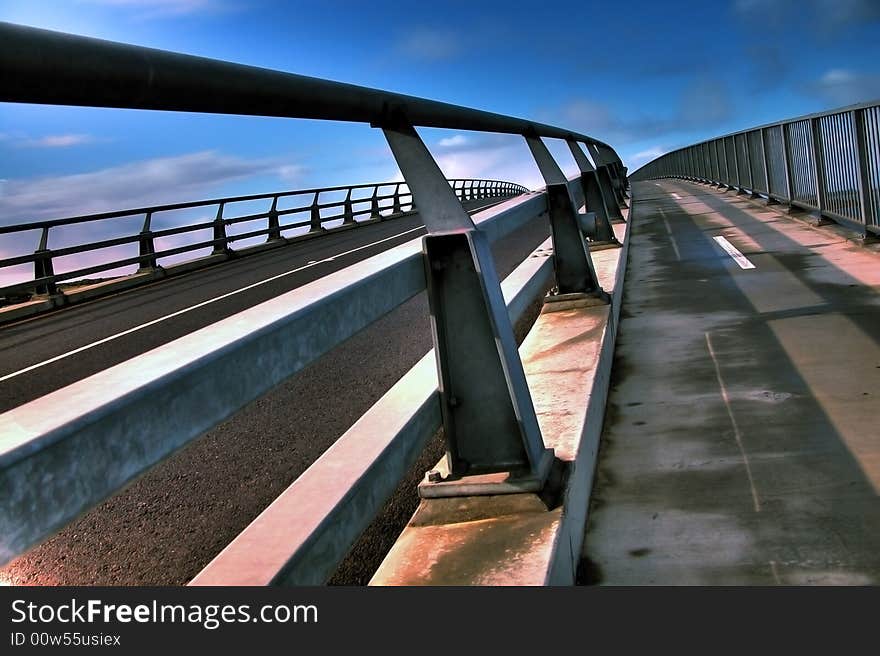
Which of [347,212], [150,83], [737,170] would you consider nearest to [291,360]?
[150,83]

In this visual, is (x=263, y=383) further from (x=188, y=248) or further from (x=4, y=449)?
(x=188, y=248)

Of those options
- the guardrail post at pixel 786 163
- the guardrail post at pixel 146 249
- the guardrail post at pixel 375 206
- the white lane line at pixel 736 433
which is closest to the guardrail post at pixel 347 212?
the guardrail post at pixel 375 206

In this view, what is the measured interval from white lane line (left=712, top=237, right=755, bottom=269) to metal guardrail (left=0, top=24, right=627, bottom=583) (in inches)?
202

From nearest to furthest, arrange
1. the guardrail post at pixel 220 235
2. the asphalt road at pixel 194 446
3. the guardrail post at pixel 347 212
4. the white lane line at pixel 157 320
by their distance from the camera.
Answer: the asphalt road at pixel 194 446, the white lane line at pixel 157 320, the guardrail post at pixel 220 235, the guardrail post at pixel 347 212

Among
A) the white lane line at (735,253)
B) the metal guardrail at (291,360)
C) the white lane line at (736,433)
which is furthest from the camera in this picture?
the white lane line at (735,253)

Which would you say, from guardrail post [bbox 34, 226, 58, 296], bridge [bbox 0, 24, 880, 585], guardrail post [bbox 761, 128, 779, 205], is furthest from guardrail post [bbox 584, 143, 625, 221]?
guardrail post [bbox 34, 226, 58, 296]

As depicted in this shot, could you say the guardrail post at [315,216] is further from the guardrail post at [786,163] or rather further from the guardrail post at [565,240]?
the guardrail post at [565,240]

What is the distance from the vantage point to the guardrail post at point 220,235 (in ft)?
70.1

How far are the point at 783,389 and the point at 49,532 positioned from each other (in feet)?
12.7

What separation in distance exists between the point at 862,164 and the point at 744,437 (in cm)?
663

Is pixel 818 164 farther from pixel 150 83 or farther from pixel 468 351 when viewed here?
pixel 150 83

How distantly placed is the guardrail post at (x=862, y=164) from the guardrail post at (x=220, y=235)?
15.4 metres

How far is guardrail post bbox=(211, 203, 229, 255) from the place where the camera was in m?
21.4

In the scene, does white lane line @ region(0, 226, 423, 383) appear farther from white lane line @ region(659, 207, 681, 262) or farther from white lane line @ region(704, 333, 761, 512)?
white lane line @ region(704, 333, 761, 512)
